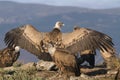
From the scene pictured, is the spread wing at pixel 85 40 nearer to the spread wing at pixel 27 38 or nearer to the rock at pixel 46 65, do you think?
the rock at pixel 46 65

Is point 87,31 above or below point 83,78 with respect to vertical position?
above

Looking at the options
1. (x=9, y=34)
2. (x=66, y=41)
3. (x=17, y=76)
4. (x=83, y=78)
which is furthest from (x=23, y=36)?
(x=17, y=76)

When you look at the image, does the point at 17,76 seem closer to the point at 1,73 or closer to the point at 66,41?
the point at 1,73

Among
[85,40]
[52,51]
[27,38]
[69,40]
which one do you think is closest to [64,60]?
[52,51]

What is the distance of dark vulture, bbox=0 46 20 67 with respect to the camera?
765 inches

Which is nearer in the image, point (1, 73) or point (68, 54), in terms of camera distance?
point (1, 73)

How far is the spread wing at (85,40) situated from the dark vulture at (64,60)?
109 centimetres

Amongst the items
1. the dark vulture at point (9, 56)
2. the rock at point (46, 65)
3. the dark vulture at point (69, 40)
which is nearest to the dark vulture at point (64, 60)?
the dark vulture at point (69, 40)

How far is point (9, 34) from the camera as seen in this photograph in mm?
18938

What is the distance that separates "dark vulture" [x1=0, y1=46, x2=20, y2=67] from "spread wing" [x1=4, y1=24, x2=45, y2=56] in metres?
0.63

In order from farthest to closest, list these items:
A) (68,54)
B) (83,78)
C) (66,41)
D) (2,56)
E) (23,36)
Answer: (2,56) → (23,36) → (66,41) → (68,54) → (83,78)

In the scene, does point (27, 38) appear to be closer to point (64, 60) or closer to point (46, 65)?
point (46, 65)

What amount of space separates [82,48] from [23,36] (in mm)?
2104

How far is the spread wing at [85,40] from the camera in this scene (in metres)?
17.0
